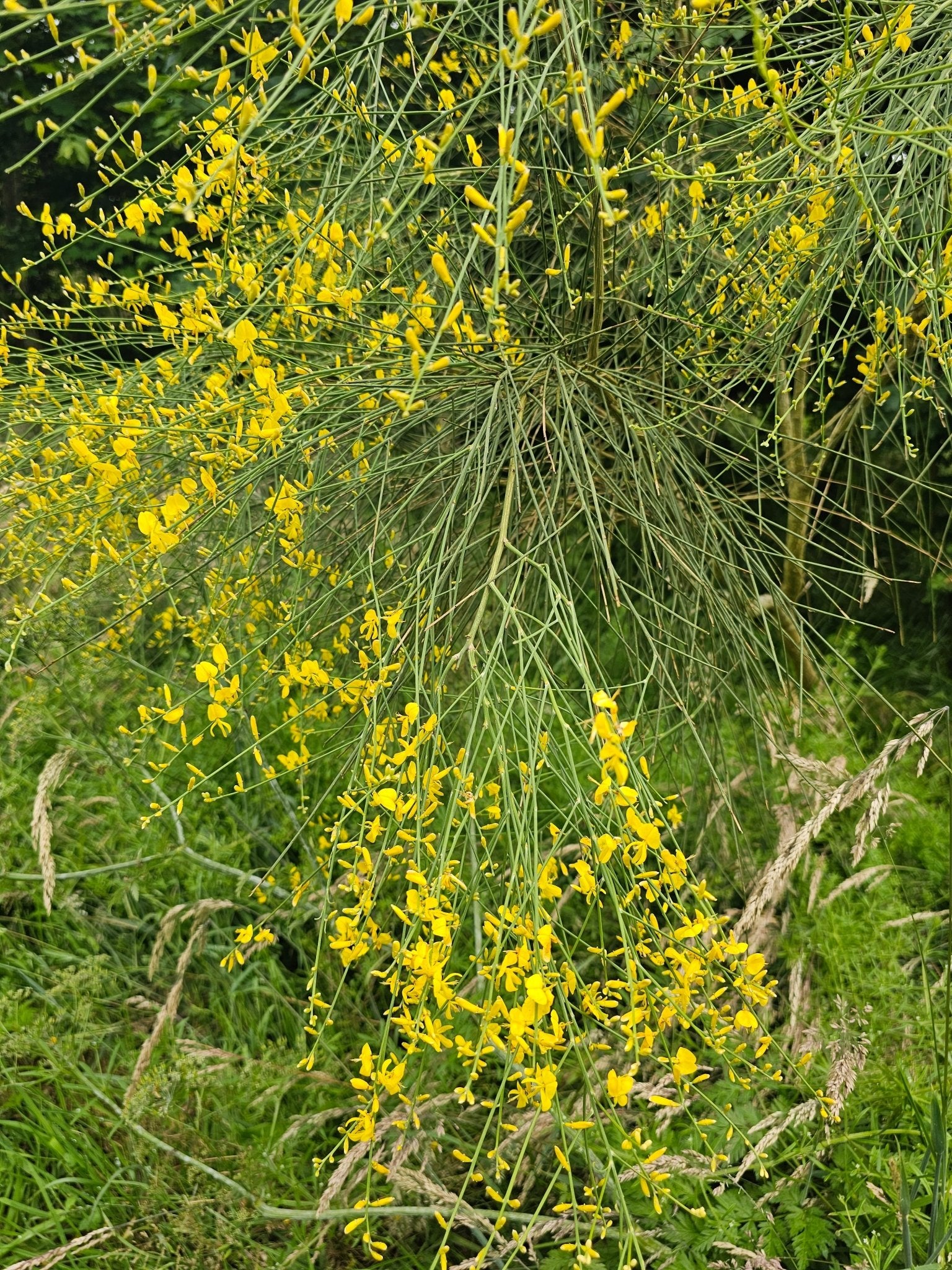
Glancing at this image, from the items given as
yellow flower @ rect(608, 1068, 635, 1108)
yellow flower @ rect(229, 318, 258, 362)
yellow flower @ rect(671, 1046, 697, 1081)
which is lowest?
yellow flower @ rect(671, 1046, 697, 1081)

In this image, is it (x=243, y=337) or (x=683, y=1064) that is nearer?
(x=683, y=1064)

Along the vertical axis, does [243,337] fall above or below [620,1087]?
above

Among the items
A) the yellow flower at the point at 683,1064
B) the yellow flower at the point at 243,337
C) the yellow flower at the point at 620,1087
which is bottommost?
the yellow flower at the point at 683,1064

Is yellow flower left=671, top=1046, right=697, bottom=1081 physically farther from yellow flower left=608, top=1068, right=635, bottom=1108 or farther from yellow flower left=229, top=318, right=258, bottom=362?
yellow flower left=229, top=318, right=258, bottom=362

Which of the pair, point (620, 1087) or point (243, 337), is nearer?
point (620, 1087)

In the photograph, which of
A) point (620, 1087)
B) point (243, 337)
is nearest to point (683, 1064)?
point (620, 1087)

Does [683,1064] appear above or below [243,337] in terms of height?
below

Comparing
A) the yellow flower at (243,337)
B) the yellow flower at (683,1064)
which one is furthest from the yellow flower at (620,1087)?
the yellow flower at (243,337)

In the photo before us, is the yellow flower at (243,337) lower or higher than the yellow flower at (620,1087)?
higher

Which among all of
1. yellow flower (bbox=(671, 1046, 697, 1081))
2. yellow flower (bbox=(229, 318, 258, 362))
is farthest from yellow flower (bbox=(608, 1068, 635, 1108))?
yellow flower (bbox=(229, 318, 258, 362))

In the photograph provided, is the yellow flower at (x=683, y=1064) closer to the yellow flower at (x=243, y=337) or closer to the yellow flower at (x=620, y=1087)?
the yellow flower at (x=620, y=1087)

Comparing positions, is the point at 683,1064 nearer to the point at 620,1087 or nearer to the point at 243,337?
the point at 620,1087

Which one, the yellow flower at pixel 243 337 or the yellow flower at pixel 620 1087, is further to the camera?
the yellow flower at pixel 243 337

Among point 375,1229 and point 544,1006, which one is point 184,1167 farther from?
point 544,1006
